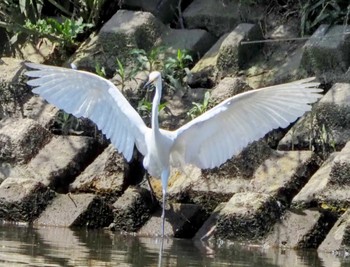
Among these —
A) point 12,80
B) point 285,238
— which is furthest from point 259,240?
point 12,80

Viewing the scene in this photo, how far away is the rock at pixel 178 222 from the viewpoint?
36.1 ft

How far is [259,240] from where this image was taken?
10.5m

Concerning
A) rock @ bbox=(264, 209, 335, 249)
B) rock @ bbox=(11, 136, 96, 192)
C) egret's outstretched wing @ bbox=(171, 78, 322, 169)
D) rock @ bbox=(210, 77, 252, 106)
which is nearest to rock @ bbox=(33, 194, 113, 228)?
rock @ bbox=(11, 136, 96, 192)

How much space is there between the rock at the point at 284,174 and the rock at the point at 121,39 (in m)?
2.60

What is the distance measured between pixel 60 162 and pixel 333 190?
8.96 feet

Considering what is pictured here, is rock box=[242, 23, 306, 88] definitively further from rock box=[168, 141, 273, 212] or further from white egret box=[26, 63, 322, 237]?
white egret box=[26, 63, 322, 237]

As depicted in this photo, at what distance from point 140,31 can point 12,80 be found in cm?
139

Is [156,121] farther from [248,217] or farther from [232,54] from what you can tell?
[232,54]

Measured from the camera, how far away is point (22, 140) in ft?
40.7

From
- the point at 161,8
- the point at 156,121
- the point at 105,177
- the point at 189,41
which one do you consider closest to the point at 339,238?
the point at 156,121

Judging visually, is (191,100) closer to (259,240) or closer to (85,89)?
(85,89)

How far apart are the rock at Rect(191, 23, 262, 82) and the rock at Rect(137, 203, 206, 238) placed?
2.08 metres

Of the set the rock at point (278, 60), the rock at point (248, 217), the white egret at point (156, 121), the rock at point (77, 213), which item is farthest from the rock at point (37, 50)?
the rock at point (248, 217)

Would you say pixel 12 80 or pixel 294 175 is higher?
Answer: pixel 12 80
